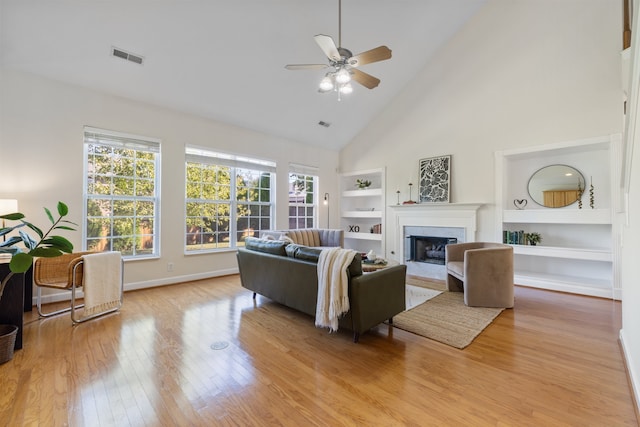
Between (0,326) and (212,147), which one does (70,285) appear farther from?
(212,147)

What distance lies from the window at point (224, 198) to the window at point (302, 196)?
60 centimetres

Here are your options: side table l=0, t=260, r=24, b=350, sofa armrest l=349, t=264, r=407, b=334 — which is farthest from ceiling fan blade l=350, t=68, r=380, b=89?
side table l=0, t=260, r=24, b=350

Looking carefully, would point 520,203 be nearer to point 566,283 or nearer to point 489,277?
point 566,283

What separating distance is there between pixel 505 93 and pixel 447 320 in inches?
159

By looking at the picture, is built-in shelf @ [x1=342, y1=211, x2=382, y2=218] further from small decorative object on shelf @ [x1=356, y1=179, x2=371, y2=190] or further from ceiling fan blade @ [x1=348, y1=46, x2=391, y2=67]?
ceiling fan blade @ [x1=348, y1=46, x2=391, y2=67]

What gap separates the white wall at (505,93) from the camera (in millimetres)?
3924

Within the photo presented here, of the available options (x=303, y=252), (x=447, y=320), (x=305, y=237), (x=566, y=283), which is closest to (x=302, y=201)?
(x=305, y=237)

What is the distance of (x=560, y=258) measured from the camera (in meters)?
4.47

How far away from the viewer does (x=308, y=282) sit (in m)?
2.82

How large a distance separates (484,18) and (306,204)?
4923mm

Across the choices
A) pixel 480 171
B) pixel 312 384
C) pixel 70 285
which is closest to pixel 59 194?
pixel 70 285

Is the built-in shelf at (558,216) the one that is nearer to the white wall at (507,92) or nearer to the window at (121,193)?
the white wall at (507,92)

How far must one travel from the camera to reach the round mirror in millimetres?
4299

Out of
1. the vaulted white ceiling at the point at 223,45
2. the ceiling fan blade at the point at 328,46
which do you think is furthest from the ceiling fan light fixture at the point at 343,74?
the vaulted white ceiling at the point at 223,45
